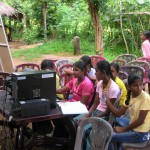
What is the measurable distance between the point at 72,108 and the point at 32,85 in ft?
1.92

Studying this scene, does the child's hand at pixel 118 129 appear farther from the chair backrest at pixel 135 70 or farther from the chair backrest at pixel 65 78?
the chair backrest at pixel 135 70

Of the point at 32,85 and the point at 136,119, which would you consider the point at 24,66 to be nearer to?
the point at 32,85

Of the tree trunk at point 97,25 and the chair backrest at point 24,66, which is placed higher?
the tree trunk at point 97,25

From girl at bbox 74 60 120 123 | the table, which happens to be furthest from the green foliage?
girl at bbox 74 60 120 123

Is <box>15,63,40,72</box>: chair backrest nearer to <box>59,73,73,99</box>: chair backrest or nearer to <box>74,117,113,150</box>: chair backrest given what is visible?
<box>59,73,73,99</box>: chair backrest

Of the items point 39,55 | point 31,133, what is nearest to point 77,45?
point 39,55

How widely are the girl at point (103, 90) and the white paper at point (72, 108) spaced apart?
310mm

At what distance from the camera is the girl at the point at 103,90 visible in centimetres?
380

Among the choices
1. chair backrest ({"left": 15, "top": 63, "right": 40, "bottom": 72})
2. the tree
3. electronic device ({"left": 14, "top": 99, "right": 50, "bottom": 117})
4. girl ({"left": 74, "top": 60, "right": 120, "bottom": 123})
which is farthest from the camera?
the tree

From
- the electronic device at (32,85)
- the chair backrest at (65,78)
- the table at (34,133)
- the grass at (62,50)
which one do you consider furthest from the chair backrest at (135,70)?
the grass at (62,50)

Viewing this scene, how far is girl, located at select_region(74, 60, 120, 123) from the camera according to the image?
380 centimetres

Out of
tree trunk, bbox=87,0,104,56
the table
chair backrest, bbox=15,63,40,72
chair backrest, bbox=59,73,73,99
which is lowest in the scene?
the table

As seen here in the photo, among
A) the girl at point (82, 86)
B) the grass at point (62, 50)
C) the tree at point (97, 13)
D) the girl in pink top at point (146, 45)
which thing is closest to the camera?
the girl at point (82, 86)

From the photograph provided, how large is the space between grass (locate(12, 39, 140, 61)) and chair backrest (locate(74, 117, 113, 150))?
Result: 29.7 ft
